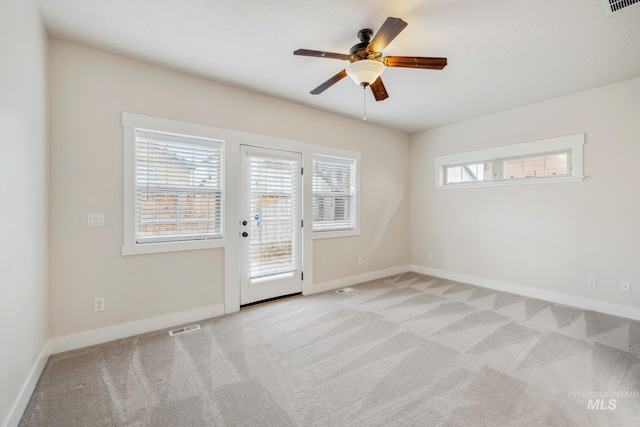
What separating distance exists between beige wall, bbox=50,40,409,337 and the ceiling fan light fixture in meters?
1.67

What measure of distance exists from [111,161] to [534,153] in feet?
17.0

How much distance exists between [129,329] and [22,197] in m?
1.56

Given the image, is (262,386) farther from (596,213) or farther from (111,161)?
(596,213)

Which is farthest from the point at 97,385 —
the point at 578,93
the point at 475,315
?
the point at 578,93

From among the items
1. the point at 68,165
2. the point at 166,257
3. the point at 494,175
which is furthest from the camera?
the point at 494,175

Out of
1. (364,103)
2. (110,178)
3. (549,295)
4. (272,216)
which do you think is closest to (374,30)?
(364,103)

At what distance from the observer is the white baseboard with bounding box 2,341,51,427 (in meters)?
1.58

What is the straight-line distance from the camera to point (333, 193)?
174 inches

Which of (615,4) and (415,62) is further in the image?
(415,62)

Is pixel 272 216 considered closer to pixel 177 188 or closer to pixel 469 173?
pixel 177 188

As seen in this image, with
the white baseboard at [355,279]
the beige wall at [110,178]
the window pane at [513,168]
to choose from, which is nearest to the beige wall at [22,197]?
the beige wall at [110,178]

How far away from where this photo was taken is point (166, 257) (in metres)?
2.96
